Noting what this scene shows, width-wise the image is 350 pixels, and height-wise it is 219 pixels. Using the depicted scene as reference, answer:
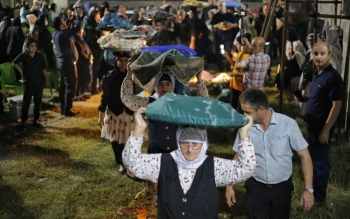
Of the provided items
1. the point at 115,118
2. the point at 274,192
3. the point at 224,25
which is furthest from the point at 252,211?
the point at 224,25

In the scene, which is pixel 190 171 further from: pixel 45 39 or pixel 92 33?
pixel 92 33

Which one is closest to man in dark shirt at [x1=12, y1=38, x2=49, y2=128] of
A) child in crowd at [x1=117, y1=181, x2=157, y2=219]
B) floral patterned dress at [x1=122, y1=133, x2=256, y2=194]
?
child in crowd at [x1=117, y1=181, x2=157, y2=219]

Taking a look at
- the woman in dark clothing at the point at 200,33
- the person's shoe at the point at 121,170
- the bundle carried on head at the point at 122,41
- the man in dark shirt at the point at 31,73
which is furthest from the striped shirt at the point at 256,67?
the woman in dark clothing at the point at 200,33

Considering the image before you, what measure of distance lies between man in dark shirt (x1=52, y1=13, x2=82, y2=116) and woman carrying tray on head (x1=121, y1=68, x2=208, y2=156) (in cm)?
563

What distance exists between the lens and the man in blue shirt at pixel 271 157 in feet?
14.5

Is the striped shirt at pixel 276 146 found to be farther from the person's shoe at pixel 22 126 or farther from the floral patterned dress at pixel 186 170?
the person's shoe at pixel 22 126

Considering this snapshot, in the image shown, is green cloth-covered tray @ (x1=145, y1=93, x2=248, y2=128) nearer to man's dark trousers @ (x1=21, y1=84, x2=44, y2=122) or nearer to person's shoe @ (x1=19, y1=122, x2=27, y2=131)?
man's dark trousers @ (x1=21, y1=84, x2=44, y2=122)

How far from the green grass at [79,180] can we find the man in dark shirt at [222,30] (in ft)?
22.2

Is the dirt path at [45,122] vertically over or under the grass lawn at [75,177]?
under

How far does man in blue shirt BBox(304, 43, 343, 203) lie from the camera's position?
5762 millimetres

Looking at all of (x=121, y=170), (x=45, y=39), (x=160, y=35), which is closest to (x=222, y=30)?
(x=160, y=35)

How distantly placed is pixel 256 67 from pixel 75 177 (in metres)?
3.09

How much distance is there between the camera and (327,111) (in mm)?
5969

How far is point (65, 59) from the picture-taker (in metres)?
11.0
